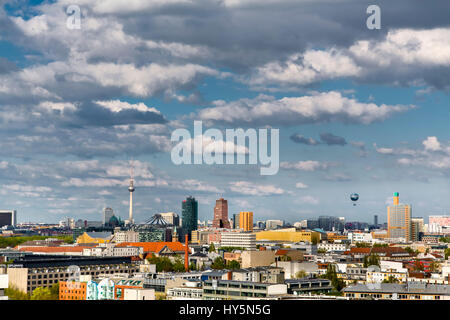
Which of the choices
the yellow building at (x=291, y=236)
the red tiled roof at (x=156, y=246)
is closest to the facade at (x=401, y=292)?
the red tiled roof at (x=156, y=246)

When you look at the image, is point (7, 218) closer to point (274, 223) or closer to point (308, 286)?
point (274, 223)

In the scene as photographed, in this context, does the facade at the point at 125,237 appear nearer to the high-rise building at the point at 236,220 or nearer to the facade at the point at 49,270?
the high-rise building at the point at 236,220

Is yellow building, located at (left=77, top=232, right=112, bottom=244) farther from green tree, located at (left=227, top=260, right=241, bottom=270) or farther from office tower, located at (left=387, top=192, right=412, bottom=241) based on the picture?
office tower, located at (left=387, top=192, right=412, bottom=241)

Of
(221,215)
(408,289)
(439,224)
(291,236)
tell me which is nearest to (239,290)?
(408,289)

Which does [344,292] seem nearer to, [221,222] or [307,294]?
[307,294]
